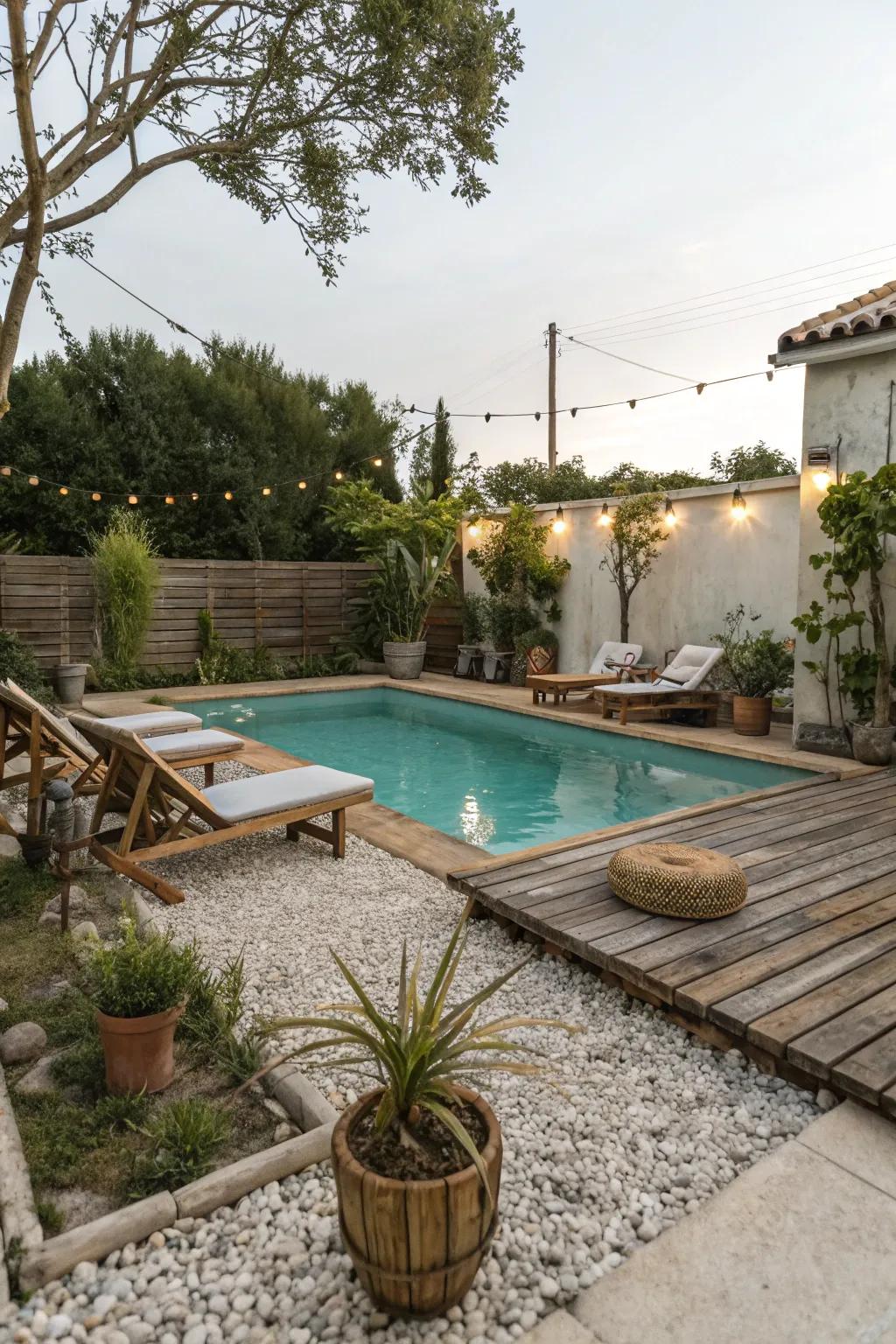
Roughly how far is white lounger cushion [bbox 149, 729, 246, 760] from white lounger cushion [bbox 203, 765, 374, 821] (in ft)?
1.91

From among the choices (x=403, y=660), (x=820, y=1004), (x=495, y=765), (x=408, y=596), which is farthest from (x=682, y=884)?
(x=408, y=596)

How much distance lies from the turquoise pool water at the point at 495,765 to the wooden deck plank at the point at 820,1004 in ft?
9.15

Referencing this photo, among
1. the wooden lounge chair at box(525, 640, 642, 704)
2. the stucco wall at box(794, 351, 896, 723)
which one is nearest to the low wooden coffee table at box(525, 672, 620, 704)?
the wooden lounge chair at box(525, 640, 642, 704)

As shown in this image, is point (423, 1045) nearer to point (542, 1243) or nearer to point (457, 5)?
point (542, 1243)

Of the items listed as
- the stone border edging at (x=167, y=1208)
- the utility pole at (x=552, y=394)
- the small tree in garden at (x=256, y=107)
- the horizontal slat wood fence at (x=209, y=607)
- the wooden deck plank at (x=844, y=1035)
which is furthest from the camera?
the utility pole at (x=552, y=394)

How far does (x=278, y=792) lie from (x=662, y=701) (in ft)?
17.4

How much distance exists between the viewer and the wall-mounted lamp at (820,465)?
6.43 meters

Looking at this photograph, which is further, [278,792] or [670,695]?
[670,695]

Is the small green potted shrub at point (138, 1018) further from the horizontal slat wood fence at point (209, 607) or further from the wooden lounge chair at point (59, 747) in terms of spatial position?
the horizontal slat wood fence at point (209, 607)

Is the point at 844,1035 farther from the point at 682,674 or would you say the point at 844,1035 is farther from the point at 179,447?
the point at 179,447

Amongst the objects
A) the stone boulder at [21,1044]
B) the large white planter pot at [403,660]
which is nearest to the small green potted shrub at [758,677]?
the large white planter pot at [403,660]

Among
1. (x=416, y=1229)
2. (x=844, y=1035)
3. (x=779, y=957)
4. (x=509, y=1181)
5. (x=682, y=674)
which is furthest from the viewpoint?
(x=682, y=674)

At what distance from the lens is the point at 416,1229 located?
1.40m

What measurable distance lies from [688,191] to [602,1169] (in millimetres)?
11313
